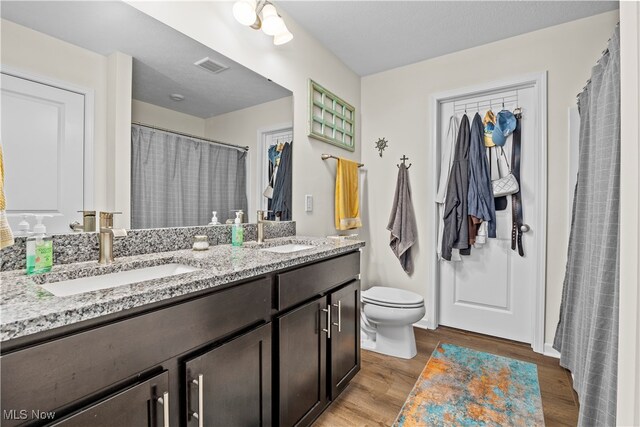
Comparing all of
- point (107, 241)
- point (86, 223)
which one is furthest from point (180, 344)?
point (86, 223)

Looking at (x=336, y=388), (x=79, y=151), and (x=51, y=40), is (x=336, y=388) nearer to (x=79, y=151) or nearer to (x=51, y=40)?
(x=79, y=151)

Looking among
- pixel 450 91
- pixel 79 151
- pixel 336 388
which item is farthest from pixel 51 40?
pixel 450 91

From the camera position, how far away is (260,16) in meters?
1.72

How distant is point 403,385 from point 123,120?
6.66 feet

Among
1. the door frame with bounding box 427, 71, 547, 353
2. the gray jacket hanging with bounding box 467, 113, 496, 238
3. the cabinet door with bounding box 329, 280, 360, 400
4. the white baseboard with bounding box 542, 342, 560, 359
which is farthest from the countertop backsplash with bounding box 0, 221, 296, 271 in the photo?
the white baseboard with bounding box 542, 342, 560, 359

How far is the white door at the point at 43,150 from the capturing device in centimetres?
92

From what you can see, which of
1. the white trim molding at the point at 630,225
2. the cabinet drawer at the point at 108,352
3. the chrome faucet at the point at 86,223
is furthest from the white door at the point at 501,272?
the chrome faucet at the point at 86,223

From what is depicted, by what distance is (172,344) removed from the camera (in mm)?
799

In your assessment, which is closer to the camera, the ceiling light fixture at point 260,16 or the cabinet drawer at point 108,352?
the cabinet drawer at point 108,352

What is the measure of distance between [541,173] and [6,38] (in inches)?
116

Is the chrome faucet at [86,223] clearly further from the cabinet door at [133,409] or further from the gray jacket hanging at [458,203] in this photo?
the gray jacket hanging at [458,203]

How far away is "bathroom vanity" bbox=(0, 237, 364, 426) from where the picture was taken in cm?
58

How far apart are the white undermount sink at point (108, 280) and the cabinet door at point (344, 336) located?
78cm

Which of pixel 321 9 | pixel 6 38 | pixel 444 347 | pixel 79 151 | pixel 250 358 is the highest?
pixel 321 9
